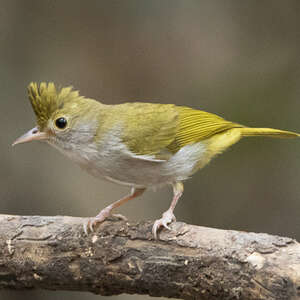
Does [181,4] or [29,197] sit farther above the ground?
[181,4]

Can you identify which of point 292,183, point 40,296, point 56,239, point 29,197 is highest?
point 56,239

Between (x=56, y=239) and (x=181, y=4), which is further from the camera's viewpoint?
(x=181, y=4)

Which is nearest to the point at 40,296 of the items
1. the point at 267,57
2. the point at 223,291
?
the point at 223,291

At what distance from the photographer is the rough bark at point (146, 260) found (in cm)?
294

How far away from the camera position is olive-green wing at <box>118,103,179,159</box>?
3.78 metres

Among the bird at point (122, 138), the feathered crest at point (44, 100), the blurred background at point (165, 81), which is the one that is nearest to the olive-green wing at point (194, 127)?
the bird at point (122, 138)

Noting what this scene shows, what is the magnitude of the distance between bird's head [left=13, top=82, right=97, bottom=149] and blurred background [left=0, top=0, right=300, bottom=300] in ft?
8.44

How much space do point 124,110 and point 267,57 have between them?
2.80m

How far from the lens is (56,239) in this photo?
11.4 feet

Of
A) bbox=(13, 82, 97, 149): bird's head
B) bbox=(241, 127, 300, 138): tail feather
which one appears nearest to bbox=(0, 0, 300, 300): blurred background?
bbox=(241, 127, 300, 138): tail feather

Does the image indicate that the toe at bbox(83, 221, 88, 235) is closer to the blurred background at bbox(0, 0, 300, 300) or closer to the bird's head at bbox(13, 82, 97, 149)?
the bird's head at bbox(13, 82, 97, 149)

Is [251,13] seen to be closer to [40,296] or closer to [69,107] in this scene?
[69,107]

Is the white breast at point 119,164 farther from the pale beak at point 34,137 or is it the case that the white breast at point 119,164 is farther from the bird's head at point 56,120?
the pale beak at point 34,137

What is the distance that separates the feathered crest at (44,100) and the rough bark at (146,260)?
2.46 feet
